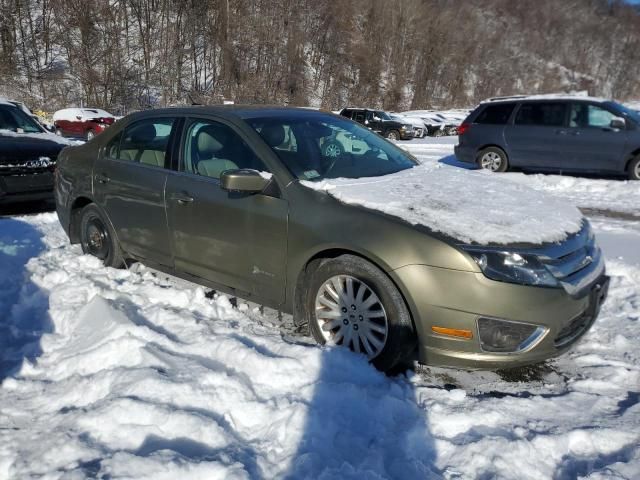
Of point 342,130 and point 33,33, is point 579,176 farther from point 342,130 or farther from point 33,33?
point 33,33

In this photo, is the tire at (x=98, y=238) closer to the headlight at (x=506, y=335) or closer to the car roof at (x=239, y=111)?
the car roof at (x=239, y=111)

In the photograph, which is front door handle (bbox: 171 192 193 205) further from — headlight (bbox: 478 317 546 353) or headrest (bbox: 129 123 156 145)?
headlight (bbox: 478 317 546 353)

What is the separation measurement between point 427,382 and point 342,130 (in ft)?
6.77

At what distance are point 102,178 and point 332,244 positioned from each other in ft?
8.41

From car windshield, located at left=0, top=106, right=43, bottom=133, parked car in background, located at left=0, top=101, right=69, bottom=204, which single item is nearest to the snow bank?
parked car in background, located at left=0, top=101, right=69, bottom=204

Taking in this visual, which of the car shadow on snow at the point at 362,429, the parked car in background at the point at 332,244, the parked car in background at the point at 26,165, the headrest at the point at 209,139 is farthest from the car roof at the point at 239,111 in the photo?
the parked car in background at the point at 26,165

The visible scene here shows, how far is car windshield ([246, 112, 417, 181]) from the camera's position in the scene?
354 centimetres

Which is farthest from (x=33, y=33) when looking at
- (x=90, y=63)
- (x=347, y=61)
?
(x=347, y=61)

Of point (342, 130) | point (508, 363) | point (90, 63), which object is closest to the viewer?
point (508, 363)

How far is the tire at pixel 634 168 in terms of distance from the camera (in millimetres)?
9562

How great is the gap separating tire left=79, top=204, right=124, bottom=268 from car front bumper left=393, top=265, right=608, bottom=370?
9.38 feet

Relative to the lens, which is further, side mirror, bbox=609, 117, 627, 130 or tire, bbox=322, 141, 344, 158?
side mirror, bbox=609, 117, 627, 130

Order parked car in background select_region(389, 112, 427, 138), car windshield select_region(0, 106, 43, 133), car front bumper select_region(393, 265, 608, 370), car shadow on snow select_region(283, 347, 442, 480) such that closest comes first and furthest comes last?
car shadow on snow select_region(283, 347, 442, 480) → car front bumper select_region(393, 265, 608, 370) → car windshield select_region(0, 106, 43, 133) → parked car in background select_region(389, 112, 427, 138)

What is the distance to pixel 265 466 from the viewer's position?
2258mm
